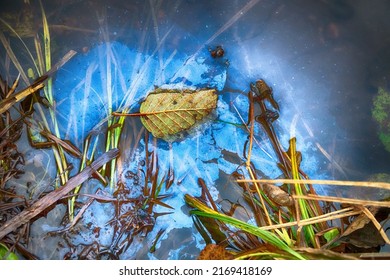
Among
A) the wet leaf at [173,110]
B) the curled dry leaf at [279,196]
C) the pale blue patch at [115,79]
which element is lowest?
the curled dry leaf at [279,196]

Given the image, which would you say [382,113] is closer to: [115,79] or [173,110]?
[173,110]

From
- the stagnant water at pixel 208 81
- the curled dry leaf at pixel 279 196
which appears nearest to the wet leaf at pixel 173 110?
the stagnant water at pixel 208 81

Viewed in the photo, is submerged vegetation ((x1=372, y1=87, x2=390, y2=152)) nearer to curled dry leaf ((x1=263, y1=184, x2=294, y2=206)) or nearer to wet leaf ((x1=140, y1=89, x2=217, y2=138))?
curled dry leaf ((x1=263, y1=184, x2=294, y2=206))

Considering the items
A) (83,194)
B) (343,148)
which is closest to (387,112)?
(343,148)

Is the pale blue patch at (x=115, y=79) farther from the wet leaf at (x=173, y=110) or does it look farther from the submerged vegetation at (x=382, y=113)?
the submerged vegetation at (x=382, y=113)

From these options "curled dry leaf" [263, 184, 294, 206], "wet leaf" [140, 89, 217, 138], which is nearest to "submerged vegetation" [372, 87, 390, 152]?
"curled dry leaf" [263, 184, 294, 206]
